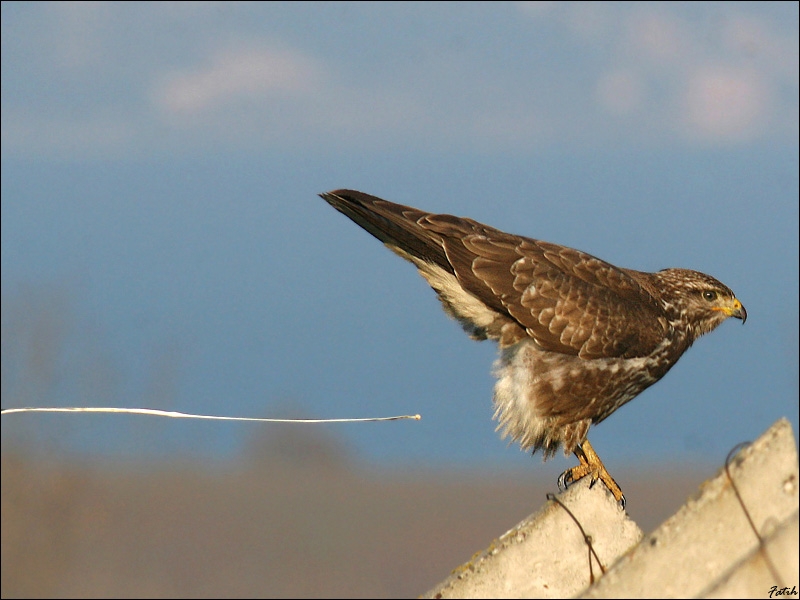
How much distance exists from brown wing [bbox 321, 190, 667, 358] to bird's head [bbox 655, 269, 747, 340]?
599 millimetres

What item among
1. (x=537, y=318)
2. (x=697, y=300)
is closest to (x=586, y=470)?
(x=537, y=318)

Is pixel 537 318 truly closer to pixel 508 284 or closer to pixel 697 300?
pixel 508 284

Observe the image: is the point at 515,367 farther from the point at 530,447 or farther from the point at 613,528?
the point at 613,528

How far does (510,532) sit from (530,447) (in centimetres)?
275

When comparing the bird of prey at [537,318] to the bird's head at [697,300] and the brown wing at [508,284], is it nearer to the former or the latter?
the brown wing at [508,284]

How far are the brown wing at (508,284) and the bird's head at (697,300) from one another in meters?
0.60

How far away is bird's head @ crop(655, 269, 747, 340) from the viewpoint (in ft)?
27.7

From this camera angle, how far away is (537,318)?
757 cm

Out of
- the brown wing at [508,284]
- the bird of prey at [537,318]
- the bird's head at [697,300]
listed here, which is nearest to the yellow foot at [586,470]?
the bird of prey at [537,318]

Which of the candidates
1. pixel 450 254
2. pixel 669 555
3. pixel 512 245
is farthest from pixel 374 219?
pixel 669 555

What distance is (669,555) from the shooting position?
353 centimetres

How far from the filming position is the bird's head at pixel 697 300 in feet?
27.7

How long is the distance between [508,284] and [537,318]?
35cm

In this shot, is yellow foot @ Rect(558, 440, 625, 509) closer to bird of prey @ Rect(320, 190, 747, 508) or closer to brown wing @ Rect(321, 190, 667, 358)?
bird of prey @ Rect(320, 190, 747, 508)
